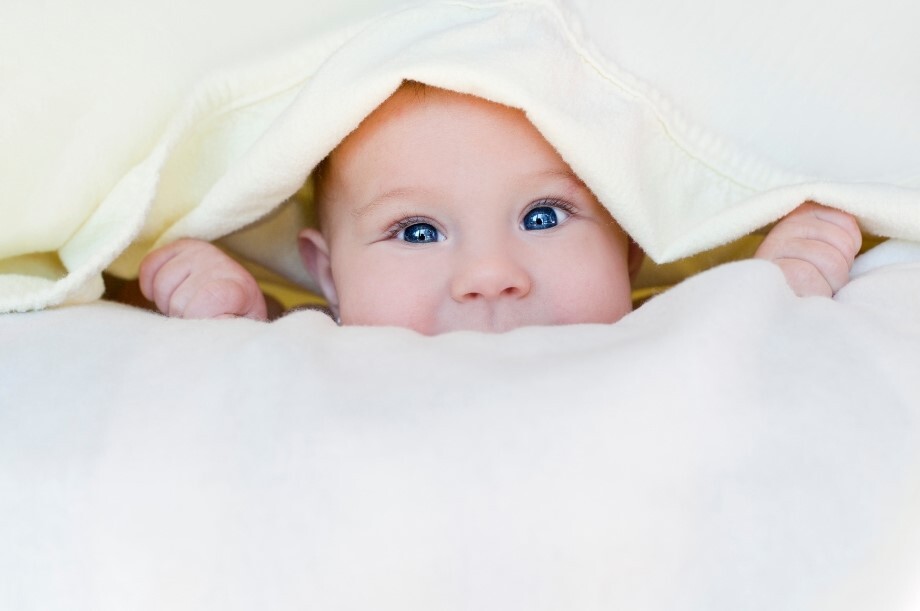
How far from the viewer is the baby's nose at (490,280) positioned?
3.58 feet

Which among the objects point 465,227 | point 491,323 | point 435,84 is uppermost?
point 435,84

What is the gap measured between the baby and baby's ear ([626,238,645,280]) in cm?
10

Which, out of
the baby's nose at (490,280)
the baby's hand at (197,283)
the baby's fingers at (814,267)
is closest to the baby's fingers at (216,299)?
the baby's hand at (197,283)

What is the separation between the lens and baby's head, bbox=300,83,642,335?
44.3 inches

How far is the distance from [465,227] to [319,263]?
35cm

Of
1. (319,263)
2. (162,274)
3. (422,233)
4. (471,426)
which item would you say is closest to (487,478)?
(471,426)

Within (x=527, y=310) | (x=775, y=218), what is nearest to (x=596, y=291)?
(x=527, y=310)

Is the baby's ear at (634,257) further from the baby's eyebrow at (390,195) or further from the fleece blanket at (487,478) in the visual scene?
the fleece blanket at (487,478)

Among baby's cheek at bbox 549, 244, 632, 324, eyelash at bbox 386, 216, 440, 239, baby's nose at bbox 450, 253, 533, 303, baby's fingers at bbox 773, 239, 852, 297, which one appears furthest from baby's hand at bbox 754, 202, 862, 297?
eyelash at bbox 386, 216, 440, 239

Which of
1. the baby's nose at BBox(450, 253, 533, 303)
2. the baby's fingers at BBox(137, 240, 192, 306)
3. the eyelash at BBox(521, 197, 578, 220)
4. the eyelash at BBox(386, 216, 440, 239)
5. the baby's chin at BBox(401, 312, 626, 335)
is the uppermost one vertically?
the eyelash at BBox(521, 197, 578, 220)

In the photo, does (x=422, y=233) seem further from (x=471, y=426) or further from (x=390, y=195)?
(x=471, y=426)

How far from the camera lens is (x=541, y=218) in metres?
1.20

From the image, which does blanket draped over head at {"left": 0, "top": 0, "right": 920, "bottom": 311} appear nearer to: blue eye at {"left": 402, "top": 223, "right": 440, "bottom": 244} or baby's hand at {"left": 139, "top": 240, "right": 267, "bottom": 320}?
baby's hand at {"left": 139, "top": 240, "right": 267, "bottom": 320}

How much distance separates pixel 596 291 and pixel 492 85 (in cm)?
25
